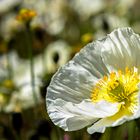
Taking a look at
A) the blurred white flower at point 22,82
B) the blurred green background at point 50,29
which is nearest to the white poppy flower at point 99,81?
the blurred white flower at point 22,82

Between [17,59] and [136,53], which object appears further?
[17,59]

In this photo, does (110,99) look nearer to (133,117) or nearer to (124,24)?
(133,117)

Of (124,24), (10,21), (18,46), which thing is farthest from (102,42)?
(10,21)

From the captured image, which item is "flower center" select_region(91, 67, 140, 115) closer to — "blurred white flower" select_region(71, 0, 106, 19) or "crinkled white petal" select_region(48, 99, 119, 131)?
"crinkled white petal" select_region(48, 99, 119, 131)

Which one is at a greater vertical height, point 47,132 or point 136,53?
point 136,53

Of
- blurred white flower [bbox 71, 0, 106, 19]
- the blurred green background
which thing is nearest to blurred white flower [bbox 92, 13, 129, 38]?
the blurred green background

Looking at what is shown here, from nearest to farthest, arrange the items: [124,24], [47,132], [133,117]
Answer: [133,117], [47,132], [124,24]

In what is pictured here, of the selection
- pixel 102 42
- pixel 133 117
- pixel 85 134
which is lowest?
pixel 85 134

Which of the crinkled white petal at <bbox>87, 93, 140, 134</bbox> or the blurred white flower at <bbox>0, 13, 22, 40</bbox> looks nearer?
the crinkled white petal at <bbox>87, 93, 140, 134</bbox>

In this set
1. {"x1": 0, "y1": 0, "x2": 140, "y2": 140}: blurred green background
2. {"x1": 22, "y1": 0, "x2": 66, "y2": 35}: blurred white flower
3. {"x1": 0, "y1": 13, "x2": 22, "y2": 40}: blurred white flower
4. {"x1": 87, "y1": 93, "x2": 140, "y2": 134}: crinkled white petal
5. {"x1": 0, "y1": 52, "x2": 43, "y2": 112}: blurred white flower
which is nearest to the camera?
{"x1": 87, "y1": 93, "x2": 140, "y2": 134}: crinkled white petal
